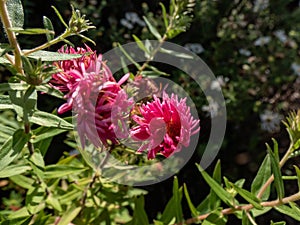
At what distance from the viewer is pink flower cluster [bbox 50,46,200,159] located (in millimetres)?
589

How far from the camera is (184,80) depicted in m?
1.45

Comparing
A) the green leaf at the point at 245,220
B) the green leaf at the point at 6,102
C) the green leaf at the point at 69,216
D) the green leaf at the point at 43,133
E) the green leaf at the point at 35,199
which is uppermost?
the green leaf at the point at 6,102

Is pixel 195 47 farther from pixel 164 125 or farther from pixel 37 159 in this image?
pixel 164 125

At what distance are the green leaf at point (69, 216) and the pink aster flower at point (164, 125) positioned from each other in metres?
0.35

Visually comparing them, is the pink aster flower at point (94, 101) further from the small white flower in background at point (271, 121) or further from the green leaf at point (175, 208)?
A: the small white flower in background at point (271, 121)

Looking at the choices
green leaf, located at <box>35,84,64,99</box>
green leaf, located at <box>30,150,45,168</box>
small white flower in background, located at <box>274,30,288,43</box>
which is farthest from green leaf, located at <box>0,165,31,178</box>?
small white flower in background, located at <box>274,30,288,43</box>

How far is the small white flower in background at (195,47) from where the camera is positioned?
63.6 inches

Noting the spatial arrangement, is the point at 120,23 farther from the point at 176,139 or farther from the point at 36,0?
the point at 176,139

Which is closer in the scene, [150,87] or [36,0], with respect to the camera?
[150,87]

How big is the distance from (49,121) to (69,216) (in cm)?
31

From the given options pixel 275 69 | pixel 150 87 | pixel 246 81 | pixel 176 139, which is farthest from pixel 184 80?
pixel 176 139

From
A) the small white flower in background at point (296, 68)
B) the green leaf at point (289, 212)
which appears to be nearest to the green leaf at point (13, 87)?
the green leaf at point (289, 212)

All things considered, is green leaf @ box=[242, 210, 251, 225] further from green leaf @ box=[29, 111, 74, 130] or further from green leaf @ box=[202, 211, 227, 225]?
green leaf @ box=[29, 111, 74, 130]

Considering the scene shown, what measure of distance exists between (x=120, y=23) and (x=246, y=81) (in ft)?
1.55
